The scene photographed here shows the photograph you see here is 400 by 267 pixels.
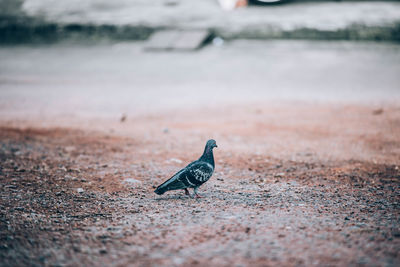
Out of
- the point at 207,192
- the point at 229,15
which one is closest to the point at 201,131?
the point at 207,192

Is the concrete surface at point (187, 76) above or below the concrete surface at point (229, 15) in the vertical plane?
below

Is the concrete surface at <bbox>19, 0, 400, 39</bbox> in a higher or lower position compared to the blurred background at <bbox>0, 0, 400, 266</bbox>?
higher

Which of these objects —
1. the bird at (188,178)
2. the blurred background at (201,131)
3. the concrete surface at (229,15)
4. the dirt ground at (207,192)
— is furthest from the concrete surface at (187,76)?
the bird at (188,178)

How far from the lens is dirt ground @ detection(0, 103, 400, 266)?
2775mm

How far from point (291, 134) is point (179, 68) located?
5769mm

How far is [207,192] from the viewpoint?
4.11 meters

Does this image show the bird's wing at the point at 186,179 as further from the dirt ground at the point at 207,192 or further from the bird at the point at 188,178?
the dirt ground at the point at 207,192

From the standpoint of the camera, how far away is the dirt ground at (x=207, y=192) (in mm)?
2775

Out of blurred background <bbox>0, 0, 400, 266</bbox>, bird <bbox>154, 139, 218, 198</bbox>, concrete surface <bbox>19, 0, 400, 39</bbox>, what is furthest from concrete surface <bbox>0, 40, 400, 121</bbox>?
bird <bbox>154, 139, 218, 198</bbox>

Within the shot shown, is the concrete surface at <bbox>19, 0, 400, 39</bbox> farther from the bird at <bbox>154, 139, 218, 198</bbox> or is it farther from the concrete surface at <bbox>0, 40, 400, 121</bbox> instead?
the bird at <bbox>154, 139, 218, 198</bbox>

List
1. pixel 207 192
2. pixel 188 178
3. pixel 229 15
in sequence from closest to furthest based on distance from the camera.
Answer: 1. pixel 188 178
2. pixel 207 192
3. pixel 229 15

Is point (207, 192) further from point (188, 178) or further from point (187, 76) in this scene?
point (187, 76)

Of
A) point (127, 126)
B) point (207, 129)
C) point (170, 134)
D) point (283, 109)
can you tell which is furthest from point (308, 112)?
point (127, 126)

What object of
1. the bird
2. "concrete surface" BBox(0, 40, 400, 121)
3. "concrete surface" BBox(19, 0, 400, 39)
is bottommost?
"concrete surface" BBox(0, 40, 400, 121)
